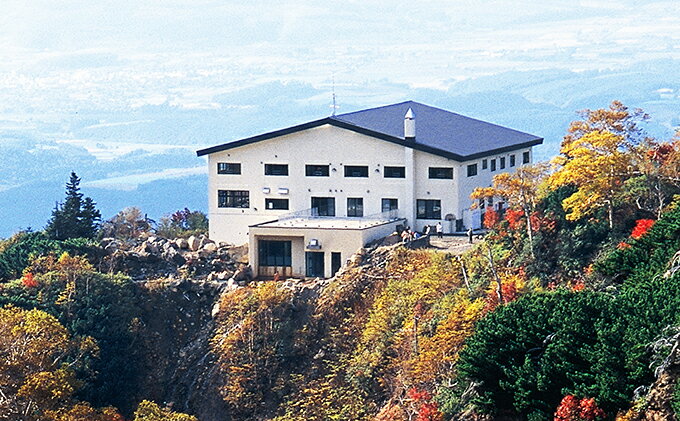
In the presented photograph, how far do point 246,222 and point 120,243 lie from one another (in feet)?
13.8

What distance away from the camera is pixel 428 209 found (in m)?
47.2

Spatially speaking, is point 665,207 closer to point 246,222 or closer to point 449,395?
point 449,395

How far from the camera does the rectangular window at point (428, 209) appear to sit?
4703cm

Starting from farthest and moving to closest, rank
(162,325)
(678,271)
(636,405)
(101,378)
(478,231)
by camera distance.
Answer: (478,231)
(162,325)
(101,378)
(678,271)
(636,405)

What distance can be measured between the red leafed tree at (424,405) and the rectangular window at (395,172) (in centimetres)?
1330

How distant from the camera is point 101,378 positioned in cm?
4056

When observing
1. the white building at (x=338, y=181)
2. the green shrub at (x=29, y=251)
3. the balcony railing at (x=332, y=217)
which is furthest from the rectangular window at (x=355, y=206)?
the green shrub at (x=29, y=251)

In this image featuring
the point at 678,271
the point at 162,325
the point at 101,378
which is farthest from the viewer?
the point at 162,325

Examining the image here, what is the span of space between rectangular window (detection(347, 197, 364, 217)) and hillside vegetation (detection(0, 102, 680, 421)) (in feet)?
12.7

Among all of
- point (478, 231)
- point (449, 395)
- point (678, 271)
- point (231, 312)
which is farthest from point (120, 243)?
point (678, 271)

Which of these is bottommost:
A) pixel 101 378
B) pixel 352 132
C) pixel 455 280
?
pixel 101 378

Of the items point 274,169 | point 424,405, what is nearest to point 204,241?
point 274,169

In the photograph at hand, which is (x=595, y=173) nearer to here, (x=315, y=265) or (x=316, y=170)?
(x=315, y=265)

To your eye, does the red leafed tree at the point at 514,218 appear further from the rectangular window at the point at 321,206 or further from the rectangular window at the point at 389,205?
the rectangular window at the point at 321,206
